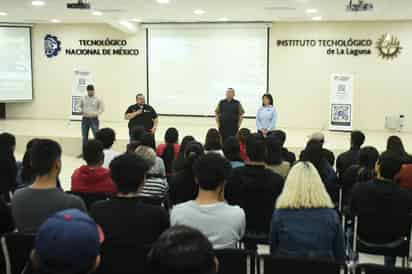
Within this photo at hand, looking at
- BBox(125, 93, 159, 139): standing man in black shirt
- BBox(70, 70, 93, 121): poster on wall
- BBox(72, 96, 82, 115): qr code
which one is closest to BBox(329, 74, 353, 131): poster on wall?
BBox(125, 93, 159, 139): standing man in black shirt

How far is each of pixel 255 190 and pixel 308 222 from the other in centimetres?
102

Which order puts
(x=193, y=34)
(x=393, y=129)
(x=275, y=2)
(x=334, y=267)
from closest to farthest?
(x=334, y=267) < (x=275, y=2) < (x=393, y=129) < (x=193, y=34)

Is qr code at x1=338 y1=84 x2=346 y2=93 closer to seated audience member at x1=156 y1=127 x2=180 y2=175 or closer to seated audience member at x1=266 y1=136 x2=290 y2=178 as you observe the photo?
seated audience member at x1=156 y1=127 x2=180 y2=175

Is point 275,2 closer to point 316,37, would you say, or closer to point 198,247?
point 316,37

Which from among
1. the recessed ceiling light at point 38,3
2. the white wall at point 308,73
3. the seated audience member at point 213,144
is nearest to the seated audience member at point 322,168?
the seated audience member at point 213,144

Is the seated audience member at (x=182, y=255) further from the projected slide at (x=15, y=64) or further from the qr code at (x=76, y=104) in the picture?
the projected slide at (x=15, y=64)

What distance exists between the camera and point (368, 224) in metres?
3.77

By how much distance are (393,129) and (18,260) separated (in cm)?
1243

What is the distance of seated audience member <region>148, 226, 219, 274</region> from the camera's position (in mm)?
1366

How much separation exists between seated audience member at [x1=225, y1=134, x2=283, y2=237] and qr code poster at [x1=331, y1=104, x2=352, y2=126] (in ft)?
30.9

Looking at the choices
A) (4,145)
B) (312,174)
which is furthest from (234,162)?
(4,145)

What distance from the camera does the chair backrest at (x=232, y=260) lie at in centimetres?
245

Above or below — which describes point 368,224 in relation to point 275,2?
below

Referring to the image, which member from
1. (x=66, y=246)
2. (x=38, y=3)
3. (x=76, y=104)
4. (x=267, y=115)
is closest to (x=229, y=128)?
(x=267, y=115)
